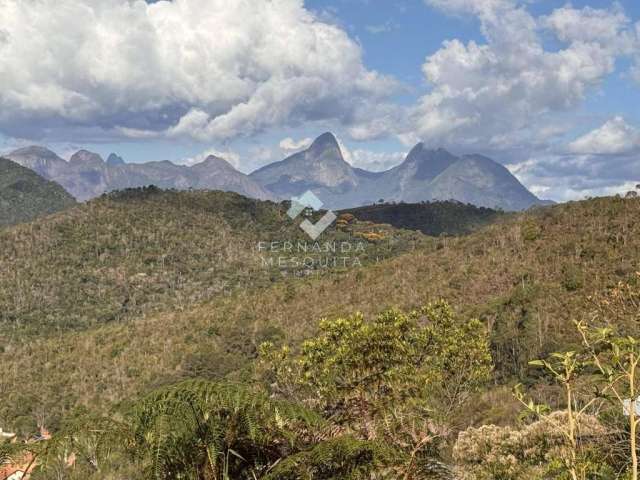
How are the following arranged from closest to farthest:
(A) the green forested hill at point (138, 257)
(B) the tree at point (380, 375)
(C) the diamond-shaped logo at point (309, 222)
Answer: (B) the tree at point (380, 375) → (A) the green forested hill at point (138, 257) → (C) the diamond-shaped logo at point (309, 222)

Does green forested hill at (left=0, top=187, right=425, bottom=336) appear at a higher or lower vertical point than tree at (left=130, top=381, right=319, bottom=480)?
lower

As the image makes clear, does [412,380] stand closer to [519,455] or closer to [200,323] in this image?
[519,455]

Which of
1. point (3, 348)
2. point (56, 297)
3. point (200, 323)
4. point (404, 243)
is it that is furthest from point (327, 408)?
point (404, 243)

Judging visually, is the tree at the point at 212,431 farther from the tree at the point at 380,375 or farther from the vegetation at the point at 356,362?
the tree at the point at 380,375

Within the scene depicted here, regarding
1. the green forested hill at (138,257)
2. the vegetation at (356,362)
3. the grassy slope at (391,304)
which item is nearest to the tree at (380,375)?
the vegetation at (356,362)

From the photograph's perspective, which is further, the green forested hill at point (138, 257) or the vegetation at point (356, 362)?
the green forested hill at point (138, 257)

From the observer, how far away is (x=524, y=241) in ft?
242

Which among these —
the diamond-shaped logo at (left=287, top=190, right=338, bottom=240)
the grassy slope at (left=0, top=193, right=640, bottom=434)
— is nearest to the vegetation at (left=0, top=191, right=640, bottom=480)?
the grassy slope at (left=0, top=193, right=640, bottom=434)

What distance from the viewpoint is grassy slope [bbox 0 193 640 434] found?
5378cm

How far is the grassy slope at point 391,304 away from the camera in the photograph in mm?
53781

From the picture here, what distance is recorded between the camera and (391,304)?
63.0 meters

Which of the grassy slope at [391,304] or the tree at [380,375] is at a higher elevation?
the tree at [380,375]

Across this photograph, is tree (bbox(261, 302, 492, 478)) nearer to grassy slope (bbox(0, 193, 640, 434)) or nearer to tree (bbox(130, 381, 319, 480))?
tree (bbox(130, 381, 319, 480))

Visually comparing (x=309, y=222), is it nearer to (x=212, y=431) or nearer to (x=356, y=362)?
(x=356, y=362)
